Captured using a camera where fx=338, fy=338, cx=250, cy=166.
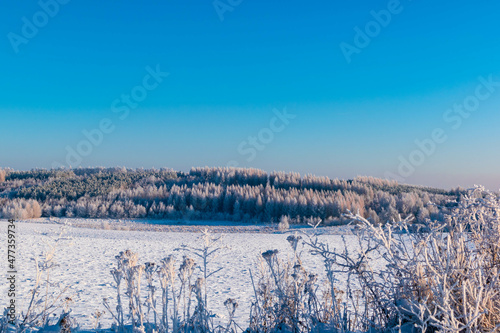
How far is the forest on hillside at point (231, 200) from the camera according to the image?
18.7 m

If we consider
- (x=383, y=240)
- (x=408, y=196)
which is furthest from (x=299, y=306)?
(x=408, y=196)

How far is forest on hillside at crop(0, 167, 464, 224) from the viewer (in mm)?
18672

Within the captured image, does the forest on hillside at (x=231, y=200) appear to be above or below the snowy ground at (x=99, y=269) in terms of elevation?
above

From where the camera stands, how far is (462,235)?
2.15 metres

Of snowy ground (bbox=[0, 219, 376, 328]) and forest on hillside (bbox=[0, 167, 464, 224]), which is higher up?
forest on hillside (bbox=[0, 167, 464, 224])

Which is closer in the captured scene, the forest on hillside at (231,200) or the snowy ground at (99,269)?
the snowy ground at (99,269)

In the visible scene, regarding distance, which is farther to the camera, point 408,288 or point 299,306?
point 299,306

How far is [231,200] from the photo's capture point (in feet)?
72.5

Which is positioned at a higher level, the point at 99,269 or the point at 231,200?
the point at 231,200

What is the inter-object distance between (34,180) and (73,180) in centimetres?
453

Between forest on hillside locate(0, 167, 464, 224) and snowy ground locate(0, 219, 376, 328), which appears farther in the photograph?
forest on hillside locate(0, 167, 464, 224)

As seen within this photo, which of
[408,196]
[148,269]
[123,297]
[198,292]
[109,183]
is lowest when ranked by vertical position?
[123,297]

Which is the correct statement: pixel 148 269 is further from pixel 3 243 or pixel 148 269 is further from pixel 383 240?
pixel 3 243

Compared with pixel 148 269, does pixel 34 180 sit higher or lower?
higher
